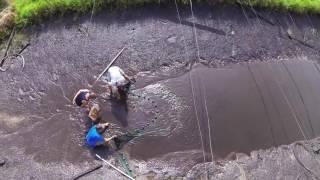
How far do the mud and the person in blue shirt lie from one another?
20cm

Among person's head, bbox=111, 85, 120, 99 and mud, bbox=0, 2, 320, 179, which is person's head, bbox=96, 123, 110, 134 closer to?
mud, bbox=0, 2, 320, 179

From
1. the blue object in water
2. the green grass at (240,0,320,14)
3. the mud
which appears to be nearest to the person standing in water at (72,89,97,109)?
the mud

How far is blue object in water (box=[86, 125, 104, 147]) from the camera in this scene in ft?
26.8

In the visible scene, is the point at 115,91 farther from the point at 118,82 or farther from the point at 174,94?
the point at 174,94

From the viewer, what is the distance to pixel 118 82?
28.5 ft

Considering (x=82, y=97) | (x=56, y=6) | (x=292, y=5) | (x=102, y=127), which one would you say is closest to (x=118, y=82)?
(x=82, y=97)

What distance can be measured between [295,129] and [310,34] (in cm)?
302

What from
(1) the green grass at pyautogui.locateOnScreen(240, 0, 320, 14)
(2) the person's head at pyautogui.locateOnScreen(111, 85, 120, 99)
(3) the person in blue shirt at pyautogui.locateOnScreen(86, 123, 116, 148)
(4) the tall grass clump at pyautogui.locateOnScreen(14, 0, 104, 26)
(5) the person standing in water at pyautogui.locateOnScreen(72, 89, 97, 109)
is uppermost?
(1) the green grass at pyautogui.locateOnScreen(240, 0, 320, 14)

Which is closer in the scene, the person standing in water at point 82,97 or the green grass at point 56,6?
the person standing in water at point 82,97

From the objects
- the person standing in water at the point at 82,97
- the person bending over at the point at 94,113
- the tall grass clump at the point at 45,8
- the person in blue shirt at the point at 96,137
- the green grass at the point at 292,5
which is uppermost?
the green grass at the point at 292,5

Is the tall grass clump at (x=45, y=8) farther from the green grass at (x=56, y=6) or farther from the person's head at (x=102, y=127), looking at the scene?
the person's head at (x=102, y=127)

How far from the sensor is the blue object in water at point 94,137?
8.16 m

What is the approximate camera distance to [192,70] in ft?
31.9

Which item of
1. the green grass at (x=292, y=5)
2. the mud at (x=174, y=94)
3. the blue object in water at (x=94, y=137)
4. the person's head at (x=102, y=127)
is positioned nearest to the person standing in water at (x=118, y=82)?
the mud at (x=174, y=94)
